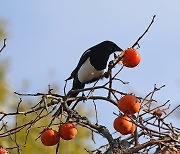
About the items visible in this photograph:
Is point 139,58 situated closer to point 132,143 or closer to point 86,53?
point 132,143

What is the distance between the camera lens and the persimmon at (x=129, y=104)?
6.29 feet

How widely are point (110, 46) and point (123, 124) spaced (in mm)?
1402

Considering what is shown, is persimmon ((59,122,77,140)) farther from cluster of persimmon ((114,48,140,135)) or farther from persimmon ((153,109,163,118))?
persimmon ((153,109,163,118))

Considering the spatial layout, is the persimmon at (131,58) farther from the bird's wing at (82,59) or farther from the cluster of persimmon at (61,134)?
the bird's wing at (82,59)

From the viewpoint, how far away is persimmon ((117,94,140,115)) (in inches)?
75.5

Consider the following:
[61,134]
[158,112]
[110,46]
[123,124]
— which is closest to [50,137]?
[61,134]

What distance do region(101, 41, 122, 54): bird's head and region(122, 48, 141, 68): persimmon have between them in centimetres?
102

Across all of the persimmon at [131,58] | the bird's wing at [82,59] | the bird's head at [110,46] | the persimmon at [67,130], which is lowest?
the persimmon at [67,130]

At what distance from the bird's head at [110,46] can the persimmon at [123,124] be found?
1204 mm

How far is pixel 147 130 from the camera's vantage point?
1861mm

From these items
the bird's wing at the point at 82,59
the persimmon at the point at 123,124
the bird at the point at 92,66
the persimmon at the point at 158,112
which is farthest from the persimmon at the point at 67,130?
the bird's wing at the point at 82,59

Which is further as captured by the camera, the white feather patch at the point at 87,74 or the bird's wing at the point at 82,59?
the bird's wing at the point at 82,59

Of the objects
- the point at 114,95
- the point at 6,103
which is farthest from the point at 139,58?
the point at 6,103

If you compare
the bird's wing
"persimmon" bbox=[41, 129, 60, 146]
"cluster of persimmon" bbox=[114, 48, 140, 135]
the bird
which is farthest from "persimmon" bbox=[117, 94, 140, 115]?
the bird's wing
